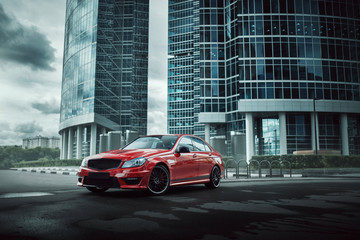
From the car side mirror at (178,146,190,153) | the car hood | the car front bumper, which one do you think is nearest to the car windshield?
the car side mirror at (178,146,190,153)

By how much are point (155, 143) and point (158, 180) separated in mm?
1287

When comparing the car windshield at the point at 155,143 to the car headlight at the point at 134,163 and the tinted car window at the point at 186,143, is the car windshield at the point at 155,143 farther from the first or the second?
the car headlight at the point at 134,163

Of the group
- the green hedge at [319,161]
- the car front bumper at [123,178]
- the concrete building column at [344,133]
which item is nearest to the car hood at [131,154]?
the car front bumper at [123,178]

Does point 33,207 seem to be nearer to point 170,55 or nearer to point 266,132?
point 266,132

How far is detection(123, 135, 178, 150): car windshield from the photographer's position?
28.8 feet

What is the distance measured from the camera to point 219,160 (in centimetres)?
1052

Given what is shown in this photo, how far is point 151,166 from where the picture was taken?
7.56 m

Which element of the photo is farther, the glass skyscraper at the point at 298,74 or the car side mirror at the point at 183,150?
the glass skyscraper at the point at 298,74

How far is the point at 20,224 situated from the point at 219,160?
278 inches

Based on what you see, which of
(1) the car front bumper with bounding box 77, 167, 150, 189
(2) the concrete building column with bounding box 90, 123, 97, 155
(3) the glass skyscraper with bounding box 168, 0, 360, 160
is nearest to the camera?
(1) the car front bumper with bounding box 77, 167, 150, 189

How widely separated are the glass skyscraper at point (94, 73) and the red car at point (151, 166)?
52716mm

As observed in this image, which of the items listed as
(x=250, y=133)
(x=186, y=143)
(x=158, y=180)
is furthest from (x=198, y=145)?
(x=250, y=133)

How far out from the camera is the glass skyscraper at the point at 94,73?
62625 millimetres

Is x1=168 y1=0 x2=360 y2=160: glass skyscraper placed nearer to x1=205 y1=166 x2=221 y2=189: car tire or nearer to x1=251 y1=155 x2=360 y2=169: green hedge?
Answer: x1=251 y1=155 x2=360 y2=169: green hedge
